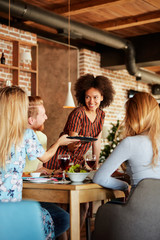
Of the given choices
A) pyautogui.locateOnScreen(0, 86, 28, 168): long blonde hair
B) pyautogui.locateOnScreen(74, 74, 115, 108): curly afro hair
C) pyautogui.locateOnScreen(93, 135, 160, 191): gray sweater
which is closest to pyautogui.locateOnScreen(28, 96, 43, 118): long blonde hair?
pyautogui.locateOnScreen(74, 74, 115, 108): curly afro hair

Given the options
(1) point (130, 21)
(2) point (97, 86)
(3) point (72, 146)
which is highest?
(1) point (130, 21)

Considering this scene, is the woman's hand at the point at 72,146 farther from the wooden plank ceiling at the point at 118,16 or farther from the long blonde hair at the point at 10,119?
the wooden plank ceiling at the point at 118,16

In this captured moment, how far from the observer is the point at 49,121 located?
776 centimetres

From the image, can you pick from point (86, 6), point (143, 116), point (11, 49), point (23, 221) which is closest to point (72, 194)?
point (143, 116)

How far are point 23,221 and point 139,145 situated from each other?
3.42 ft

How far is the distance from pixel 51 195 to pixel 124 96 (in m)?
7.00

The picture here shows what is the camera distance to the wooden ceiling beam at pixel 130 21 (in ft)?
21.0

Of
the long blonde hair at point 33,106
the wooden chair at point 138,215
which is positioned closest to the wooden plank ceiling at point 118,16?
the long blonde hair at point 33,106

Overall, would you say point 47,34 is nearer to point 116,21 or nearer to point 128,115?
point 116,21

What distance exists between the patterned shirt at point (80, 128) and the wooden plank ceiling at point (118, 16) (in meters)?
2.35

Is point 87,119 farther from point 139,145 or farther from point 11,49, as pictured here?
point 11,49

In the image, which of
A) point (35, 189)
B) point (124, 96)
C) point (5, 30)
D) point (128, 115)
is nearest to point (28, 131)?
point (35, 189)

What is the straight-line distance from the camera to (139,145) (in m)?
2.24

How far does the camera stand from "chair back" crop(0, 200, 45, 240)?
1.37 meters
